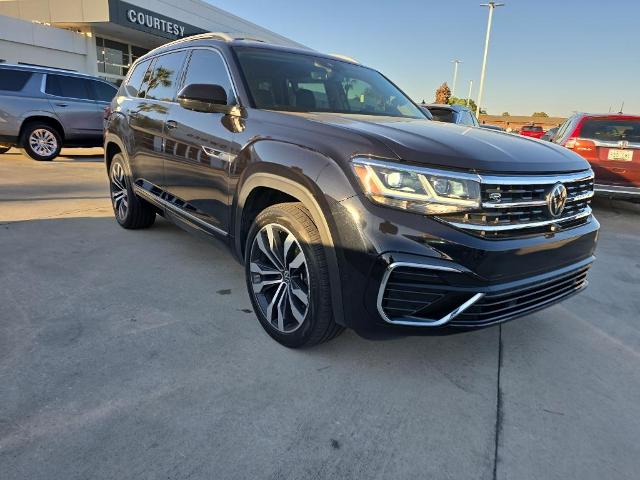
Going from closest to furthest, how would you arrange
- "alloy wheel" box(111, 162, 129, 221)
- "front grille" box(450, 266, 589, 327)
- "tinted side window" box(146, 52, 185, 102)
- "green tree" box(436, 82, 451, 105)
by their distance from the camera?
"front grille" box(450, 266, 589, 327)
"tinted side window" box(146, 52, 185, 102)
"alloy wheel" box(111, 162, 129, 221)
"green tree" box(436, 82, 451, 105)

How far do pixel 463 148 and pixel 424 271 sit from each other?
668 millimetres

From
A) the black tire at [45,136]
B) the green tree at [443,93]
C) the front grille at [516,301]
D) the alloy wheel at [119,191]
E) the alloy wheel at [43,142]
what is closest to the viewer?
the front grille at [516,301]

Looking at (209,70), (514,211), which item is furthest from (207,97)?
(514,211)

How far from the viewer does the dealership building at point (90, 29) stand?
21.6 m

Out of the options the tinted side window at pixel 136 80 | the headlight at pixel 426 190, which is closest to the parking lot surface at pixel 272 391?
the headlight at pixel 426 190

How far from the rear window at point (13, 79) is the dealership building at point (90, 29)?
1156 centimetres

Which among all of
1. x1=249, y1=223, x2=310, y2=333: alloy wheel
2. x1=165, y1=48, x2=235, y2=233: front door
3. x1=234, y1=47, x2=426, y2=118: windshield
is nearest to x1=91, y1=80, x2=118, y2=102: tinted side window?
x1=165, y1=48, x2=235, y2=233: front door

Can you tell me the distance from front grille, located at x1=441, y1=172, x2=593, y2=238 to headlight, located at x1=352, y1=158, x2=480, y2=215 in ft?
0.16

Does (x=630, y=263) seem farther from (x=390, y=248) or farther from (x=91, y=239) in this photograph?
(x=91, y=239)

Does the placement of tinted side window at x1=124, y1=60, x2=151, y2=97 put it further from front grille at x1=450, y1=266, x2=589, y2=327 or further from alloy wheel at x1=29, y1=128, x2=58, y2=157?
alloy wheel at x1=29, y1=128, x2=58, y2=157

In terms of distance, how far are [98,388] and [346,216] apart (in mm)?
1527

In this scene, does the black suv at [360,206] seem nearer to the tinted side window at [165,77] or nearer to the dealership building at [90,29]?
the tinted side window at [165,77]

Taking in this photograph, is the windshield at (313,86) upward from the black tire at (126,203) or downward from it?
upward

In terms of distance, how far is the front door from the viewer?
3.22m
